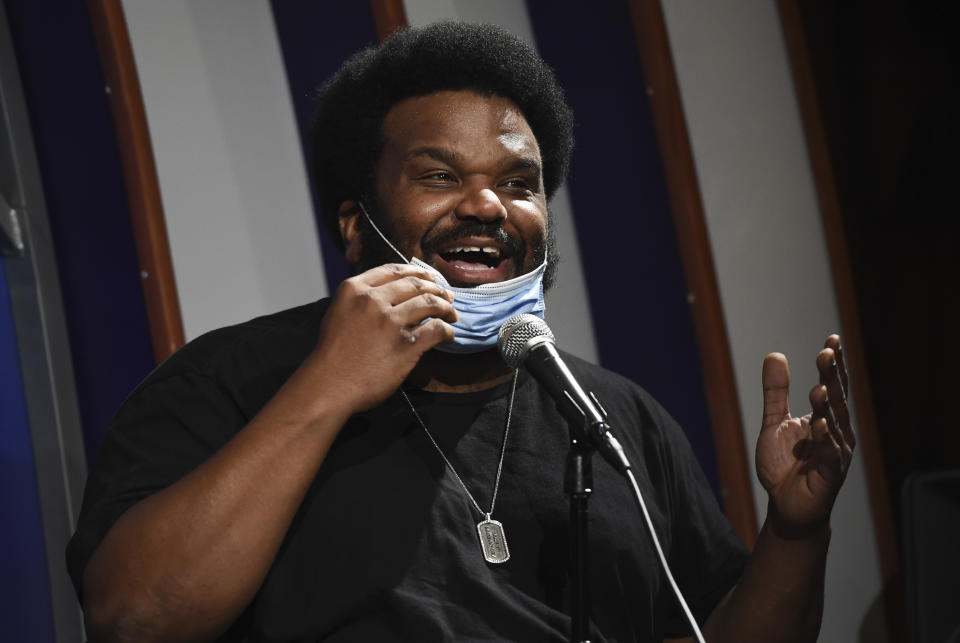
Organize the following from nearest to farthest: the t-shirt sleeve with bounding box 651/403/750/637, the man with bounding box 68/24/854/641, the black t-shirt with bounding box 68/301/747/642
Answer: the man with bounding box 68/24/854/641 < the black t-shirt with bounding box 68/301/747/642 < the t-shirt sleeve with bounding box 651/403/750/637

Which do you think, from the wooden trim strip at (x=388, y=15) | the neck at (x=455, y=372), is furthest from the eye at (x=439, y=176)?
the wooden trim strip at (x=388, y=15)

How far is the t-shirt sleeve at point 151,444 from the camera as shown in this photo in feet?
4.23

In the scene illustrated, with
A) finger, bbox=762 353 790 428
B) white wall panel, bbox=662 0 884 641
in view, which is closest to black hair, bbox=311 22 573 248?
finger, bbox=762 353 790 428

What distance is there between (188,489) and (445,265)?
0.58m

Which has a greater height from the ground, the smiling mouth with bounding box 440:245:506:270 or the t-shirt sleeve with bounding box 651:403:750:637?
the smiling mouth with bounding box 440:245:506:270

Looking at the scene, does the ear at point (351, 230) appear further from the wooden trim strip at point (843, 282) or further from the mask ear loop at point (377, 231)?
the wooden trim strip at point (843, 282)

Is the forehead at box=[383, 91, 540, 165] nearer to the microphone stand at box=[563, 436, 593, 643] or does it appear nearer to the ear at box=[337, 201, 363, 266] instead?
the ear at box=[337, 201, 363, 266]

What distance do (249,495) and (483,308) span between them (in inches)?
19.6

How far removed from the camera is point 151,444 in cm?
136

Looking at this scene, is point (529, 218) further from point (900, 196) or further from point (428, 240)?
point (900, 196)

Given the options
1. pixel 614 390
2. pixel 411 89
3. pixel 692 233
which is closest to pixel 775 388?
pixel 614 390

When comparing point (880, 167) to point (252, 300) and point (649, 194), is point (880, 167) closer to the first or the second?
point (649, 194)

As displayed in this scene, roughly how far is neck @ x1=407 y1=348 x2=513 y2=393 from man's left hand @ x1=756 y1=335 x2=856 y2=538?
18.0 inches

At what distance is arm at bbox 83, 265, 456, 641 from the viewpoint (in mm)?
1180
